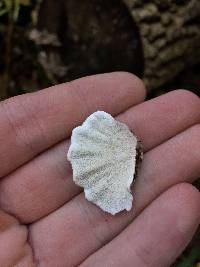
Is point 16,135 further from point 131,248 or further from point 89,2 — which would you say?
point 89,2

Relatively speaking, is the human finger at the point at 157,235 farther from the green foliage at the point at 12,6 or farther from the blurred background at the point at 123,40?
the green foliage at the point at 12,6

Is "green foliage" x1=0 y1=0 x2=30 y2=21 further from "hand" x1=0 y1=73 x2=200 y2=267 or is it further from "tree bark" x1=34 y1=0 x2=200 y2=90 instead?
"hand" x1=0 y1=73 x2=200 y2=267

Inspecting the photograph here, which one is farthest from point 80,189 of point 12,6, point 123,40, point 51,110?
point 12,6

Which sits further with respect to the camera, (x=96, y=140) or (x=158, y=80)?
(x=158, y=80)

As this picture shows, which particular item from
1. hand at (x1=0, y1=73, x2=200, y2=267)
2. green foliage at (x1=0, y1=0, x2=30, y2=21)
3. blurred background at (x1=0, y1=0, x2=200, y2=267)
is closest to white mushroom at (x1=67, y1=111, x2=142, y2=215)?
hand at (x1=0, y1=73, x2=200, y2=267)

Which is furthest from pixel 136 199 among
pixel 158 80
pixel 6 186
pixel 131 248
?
pixel 158 80

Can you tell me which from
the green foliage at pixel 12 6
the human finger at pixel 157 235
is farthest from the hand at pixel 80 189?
the green foliage at pixel 12 6

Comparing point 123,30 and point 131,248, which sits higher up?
point 123,30

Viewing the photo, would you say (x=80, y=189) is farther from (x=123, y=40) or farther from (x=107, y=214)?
(x=123, y=40)
